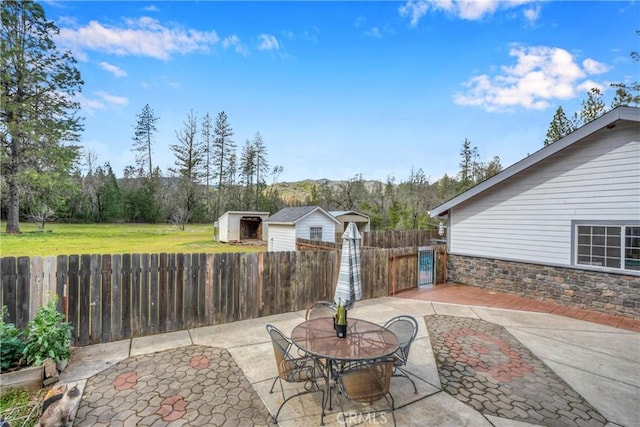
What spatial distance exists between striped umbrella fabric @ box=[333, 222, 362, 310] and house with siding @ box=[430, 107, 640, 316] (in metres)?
7.01

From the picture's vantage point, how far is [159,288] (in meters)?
5.05

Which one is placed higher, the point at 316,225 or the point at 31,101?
the point at 31,101

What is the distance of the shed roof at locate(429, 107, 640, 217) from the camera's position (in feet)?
20.4

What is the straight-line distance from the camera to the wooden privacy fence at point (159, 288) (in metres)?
4.21

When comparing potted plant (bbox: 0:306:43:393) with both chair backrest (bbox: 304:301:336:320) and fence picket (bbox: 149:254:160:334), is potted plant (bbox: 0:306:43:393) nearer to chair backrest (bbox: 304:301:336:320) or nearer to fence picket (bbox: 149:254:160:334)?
fence picket (bbox: 149:254:160:334)

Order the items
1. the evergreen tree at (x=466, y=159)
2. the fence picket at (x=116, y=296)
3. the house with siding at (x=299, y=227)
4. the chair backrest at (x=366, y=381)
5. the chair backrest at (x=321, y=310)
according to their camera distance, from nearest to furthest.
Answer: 1. the chair backrest at (x=366, y=381)
2. the chair backrest at (x=321, y=310)
3. the fence picket at (x=116, y=296)
4. the house with siding at (x=299, y=227)
5. the evergreen tree at (x=466, y=159)

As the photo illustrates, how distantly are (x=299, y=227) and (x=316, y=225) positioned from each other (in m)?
1.31

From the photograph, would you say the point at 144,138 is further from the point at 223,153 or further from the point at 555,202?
the point at 555,202

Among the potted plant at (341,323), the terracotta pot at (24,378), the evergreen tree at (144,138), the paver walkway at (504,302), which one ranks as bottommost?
the paver walkway at (504,302)

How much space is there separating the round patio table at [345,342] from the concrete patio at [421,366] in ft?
2.15

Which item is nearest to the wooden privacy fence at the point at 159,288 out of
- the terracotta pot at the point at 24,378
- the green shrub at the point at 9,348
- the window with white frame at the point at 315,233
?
the green shrub at the point at 9,348

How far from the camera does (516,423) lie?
290cm

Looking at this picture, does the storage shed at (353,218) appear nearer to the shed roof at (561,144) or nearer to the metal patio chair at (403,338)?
the shed roof at (561,144)

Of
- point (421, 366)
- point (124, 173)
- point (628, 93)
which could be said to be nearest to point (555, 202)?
point (421, 366)
